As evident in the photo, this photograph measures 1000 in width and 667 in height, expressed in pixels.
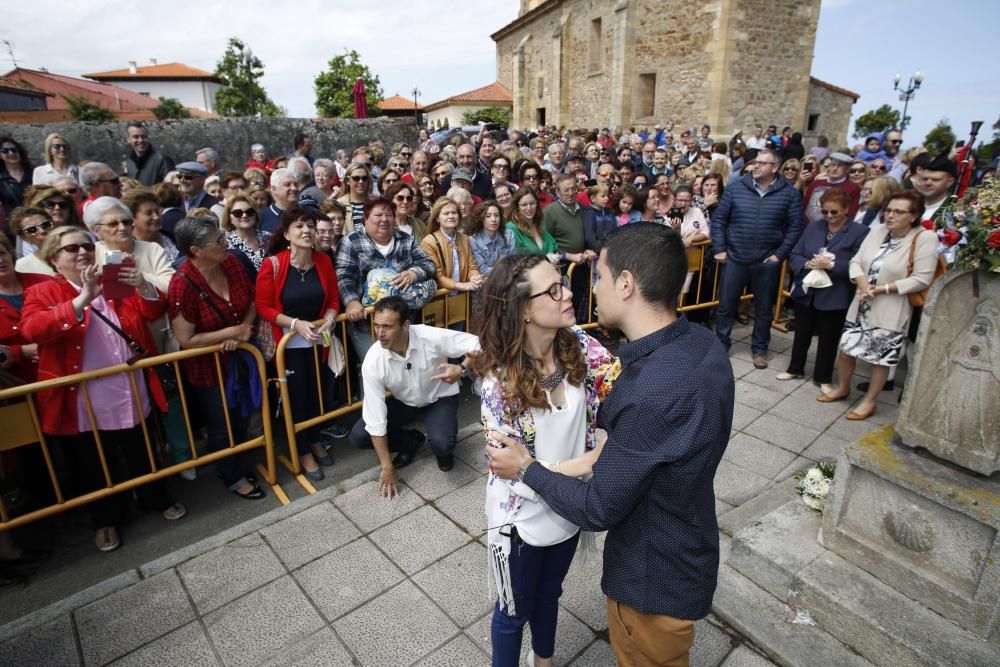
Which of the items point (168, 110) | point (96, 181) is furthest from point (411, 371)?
point (168, 110)

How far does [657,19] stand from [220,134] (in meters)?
18.8

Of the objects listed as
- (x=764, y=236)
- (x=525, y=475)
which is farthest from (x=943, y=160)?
(x=525, y=475)

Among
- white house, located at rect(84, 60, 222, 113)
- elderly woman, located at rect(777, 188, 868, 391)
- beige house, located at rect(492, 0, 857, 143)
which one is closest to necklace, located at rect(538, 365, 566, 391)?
elderly woman, located at rect(777, 188, 868, 391)

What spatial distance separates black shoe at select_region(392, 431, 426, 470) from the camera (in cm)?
404

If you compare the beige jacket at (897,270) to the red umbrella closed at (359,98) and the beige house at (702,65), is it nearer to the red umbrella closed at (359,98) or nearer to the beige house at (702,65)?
the red umbrella closed at (359,98)

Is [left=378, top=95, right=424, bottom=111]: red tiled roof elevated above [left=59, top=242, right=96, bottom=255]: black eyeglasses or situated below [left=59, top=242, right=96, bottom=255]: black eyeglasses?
above

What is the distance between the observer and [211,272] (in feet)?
11.8

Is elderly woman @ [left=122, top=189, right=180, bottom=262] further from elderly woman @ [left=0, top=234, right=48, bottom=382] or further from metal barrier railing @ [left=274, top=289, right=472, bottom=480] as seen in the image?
metal barrier railing @ [left=274, top=289, right=472, bottom=480]

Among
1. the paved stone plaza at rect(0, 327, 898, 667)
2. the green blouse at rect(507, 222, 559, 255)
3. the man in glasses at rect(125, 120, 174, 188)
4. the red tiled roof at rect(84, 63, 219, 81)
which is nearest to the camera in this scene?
the paved stone plaza at rect(0, 327, 898, 667)

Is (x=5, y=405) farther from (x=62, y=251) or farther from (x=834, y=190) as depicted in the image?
(x=834, y=190)

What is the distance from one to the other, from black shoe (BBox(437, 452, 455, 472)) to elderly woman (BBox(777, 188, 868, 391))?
140 inches

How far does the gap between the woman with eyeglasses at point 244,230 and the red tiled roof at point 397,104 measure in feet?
175

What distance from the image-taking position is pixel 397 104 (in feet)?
186

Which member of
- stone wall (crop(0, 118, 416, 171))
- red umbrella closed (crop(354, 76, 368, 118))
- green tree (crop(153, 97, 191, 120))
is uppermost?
green tree (crop(153, 97, 191, 120))
